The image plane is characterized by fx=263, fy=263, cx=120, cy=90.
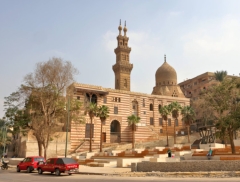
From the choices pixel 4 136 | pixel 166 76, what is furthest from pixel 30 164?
pixel 166 76

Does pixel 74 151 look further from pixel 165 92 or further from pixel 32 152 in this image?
pixel 165 92

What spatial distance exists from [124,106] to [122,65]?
15.5m

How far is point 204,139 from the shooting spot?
47.1 meters

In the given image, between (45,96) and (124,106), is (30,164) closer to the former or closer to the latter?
(45,96)

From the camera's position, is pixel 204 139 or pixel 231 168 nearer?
pixel 231 168

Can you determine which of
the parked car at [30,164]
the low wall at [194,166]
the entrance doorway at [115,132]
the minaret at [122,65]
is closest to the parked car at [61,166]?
the parked car at [30,164]

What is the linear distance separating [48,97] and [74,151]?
18.0m

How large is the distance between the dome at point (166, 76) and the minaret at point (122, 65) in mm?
8188

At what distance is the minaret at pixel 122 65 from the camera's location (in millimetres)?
66062

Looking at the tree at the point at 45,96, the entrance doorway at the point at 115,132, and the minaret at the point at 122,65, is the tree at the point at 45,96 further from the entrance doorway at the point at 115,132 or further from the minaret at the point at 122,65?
the minaret at the point at 122,65

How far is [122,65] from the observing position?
2621 inches

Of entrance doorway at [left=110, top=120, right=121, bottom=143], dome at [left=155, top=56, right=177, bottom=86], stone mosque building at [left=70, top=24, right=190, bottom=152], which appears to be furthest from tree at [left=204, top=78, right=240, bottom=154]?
dome at [left=155, top=56, right=177, bottom=86]

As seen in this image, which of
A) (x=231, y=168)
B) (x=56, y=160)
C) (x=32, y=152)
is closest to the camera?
(x=231, y=168)

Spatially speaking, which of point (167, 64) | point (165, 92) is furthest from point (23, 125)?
point (167, 64)
